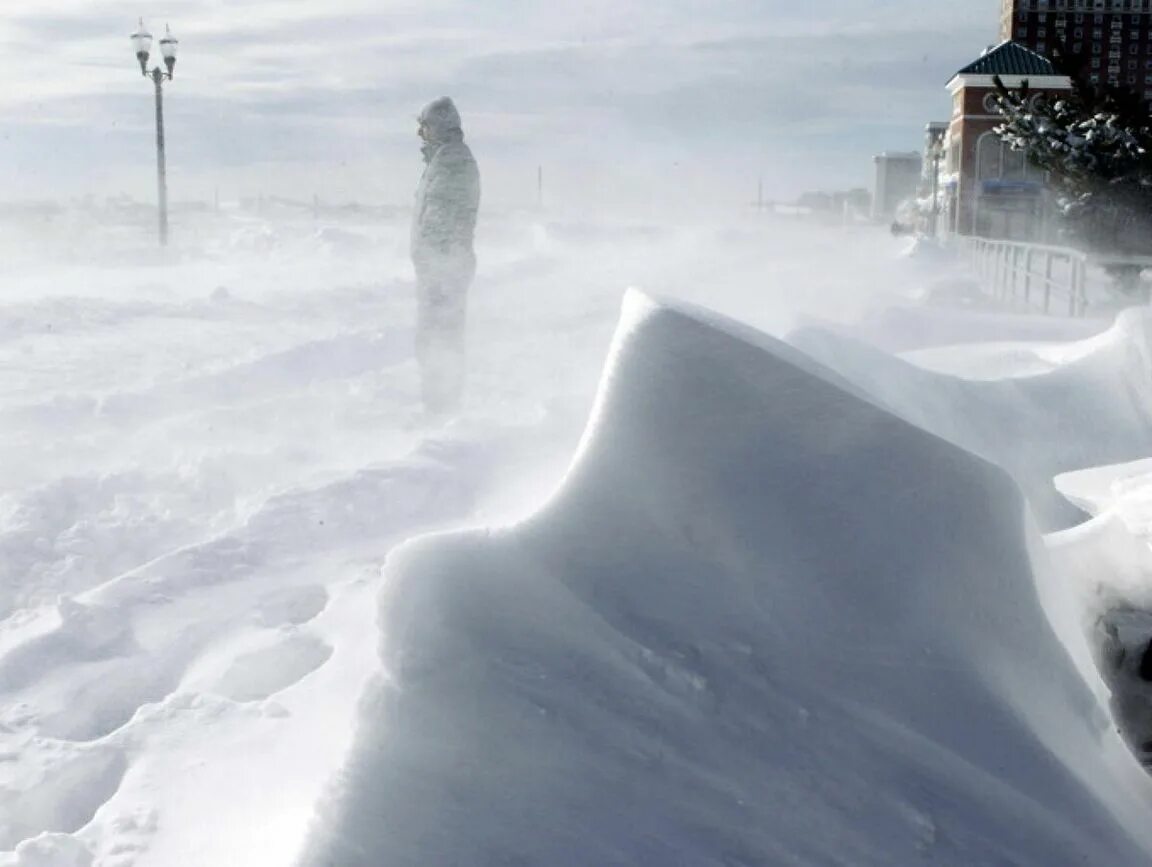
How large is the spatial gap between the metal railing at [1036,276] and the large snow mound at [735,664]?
986 cm

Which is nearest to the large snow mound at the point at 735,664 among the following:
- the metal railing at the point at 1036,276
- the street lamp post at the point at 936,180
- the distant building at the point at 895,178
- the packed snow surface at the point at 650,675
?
the packed snow surface at the point at 650,675

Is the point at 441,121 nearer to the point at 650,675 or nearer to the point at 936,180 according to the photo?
the point at 650,675

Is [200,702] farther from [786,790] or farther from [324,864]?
[786,790]

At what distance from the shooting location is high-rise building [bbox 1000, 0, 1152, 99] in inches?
2982

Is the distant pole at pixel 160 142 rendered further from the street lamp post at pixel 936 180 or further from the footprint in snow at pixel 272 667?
the street lamp post at pixel 936 180

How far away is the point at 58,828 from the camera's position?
2971mm

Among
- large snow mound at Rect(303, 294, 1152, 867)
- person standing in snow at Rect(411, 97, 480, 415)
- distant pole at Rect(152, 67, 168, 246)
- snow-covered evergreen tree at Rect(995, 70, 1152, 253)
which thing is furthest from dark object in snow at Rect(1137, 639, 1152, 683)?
distant pole at Rect(152, 67, 168, 246)

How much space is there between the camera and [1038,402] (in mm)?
5594

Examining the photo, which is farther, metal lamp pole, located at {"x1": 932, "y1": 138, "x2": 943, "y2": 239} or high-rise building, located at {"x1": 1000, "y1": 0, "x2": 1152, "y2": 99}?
high-rise building, located at {"x1": 1000, "y1": 0, "x2": 1152, "y2": 99}

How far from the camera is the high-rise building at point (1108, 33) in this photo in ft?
249

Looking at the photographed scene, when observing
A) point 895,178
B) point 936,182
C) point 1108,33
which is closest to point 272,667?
point 936,182

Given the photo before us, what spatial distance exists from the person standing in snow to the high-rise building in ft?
254

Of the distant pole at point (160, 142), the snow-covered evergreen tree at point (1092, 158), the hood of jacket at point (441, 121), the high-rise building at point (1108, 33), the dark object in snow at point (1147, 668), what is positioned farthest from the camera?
the high-rise building at point (1108, 33)

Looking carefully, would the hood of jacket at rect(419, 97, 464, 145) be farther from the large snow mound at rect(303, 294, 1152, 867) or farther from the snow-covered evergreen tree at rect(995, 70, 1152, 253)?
the snow-covered evergreen tree at rect(995, 70, 1152, 253)
